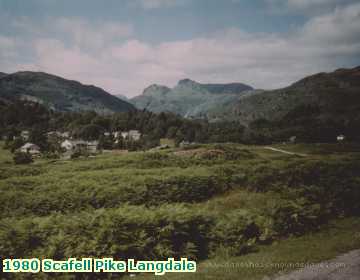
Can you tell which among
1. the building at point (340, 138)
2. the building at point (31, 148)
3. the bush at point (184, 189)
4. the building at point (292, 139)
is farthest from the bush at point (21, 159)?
the building at point (340, 138)

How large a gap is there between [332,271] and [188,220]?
4.40 m

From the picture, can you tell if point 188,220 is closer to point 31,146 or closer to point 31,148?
point 31,148

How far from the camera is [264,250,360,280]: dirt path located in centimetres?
777

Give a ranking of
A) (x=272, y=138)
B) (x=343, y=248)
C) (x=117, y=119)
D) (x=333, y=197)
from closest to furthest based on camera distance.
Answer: (x=343, y=248), (x=333, y=197), (x=272, y=138), (x=117, y=119)

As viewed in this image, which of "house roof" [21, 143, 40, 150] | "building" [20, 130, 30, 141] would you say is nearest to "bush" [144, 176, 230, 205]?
"house roof" [21, 143, 40, 150]

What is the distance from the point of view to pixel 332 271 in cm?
812

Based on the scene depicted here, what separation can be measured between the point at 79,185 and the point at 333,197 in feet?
42.2

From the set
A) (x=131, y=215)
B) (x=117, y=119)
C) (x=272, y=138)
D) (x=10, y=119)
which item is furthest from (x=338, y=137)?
(x=10, y=119)

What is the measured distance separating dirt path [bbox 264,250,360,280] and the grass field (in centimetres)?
43

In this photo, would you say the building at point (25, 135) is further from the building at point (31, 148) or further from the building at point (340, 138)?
the building at point (340, 138)

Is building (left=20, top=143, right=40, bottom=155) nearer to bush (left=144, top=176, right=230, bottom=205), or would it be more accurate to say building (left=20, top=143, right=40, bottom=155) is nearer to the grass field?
the grass field

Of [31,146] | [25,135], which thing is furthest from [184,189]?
[25,135]

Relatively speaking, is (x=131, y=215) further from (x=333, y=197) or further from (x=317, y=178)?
(x=317, y=178)

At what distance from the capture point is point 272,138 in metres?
146
